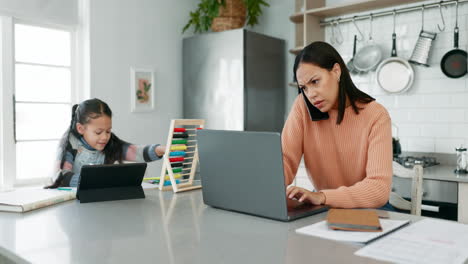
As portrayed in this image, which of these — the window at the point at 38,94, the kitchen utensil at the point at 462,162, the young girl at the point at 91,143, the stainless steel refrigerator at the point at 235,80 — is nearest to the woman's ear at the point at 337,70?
the young girl at the point at 91,143

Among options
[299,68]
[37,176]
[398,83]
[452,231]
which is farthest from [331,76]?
[37,176]

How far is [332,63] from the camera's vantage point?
65.0 inches

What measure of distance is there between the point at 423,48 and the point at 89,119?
2253 mm

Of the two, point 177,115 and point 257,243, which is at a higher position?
point 177,115

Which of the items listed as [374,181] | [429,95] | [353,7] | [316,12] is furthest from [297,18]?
[374,181]

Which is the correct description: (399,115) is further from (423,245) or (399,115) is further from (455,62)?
(423,245)

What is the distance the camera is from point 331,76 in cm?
166

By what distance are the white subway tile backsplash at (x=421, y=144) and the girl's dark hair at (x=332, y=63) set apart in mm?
1616

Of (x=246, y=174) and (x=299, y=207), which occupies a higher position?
(x=246, y=174)

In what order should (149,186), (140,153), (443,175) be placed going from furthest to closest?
(443,175)
(140,153)
(149,186)

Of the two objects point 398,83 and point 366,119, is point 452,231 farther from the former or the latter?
point 398,83

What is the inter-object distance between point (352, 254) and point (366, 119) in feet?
2.74

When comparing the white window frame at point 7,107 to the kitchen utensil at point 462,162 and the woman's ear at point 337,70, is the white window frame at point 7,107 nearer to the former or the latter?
the woman's ear at point 337,70

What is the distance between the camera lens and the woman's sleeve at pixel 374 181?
4.67ft
